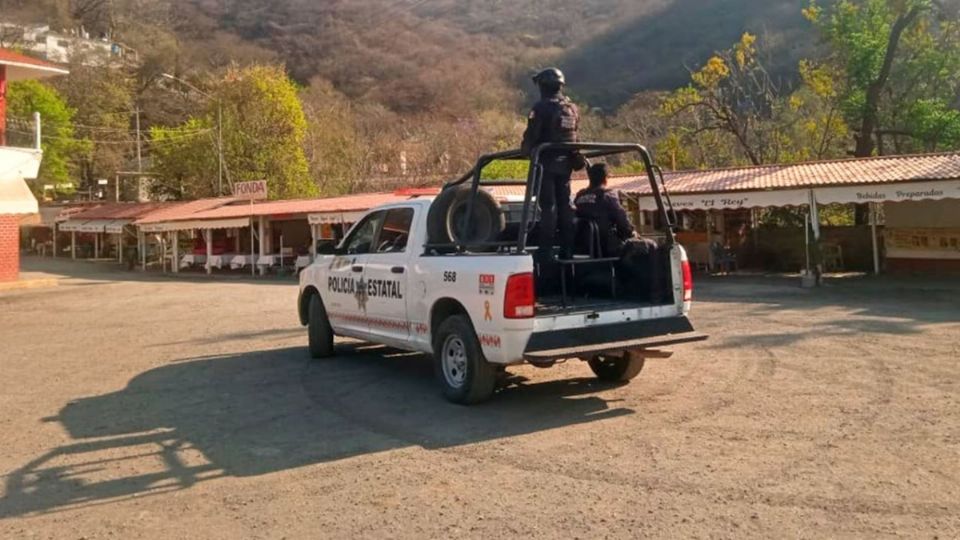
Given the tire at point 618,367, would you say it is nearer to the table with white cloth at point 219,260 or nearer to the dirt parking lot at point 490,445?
the dirt parking lot at point 490,445

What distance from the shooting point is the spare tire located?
732 cm

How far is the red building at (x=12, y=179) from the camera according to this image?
22734mm

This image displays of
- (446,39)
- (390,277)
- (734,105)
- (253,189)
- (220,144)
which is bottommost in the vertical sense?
(390,277)

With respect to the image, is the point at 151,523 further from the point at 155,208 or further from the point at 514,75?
the point at 514,75

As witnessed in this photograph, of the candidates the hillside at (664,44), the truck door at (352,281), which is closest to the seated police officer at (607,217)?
the truck door at (352,281)

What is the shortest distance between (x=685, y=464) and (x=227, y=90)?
42126 millimetres

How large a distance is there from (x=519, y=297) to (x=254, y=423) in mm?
2436

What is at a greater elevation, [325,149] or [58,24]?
[58,24]

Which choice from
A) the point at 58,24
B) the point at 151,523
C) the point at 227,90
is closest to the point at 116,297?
the point at 151,523

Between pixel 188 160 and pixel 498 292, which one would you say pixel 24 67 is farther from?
pixel 498 292

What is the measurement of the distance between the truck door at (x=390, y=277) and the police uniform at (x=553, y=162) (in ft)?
4.69

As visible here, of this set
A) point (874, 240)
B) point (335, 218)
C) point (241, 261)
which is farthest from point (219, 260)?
point (874, 240)

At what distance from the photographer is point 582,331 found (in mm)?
6426

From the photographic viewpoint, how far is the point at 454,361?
6914mm
